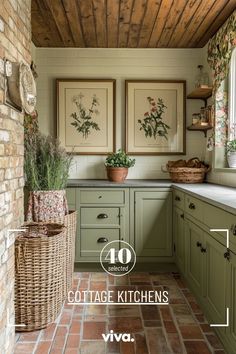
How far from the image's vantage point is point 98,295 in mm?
2582

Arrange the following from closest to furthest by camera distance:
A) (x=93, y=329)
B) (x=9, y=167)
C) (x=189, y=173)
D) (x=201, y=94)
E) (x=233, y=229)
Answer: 1. (x=233, y=229)
2. (x=9, y=167)
3. (x=93, y=329)
4. (x=189, y=173)
5. (x=201, y=94)

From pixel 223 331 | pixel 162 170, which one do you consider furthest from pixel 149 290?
pixel 162 170

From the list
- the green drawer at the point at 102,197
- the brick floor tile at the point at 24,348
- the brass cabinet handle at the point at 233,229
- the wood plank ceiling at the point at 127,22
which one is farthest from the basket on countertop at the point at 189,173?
the brick floor tile at the point at 24,348

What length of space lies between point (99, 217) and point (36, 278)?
117cm

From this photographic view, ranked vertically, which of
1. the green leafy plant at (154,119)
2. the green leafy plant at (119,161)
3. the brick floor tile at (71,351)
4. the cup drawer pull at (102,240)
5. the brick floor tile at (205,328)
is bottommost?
the brick floor tile at (71,351)

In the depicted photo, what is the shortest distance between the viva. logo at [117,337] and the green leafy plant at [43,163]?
3.61ft

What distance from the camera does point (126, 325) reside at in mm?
2115

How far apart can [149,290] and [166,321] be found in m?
0.52

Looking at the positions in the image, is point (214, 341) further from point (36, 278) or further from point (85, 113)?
point (85, 113)

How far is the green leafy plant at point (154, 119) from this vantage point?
11.9ft

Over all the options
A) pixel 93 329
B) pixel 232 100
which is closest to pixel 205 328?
pixel 93 329

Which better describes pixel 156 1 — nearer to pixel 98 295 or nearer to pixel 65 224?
pixel 65 224

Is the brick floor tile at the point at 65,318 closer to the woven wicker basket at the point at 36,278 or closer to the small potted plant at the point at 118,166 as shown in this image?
the woven wicker basket at the point at 36,278

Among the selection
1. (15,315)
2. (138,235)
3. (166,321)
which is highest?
(138,235)
